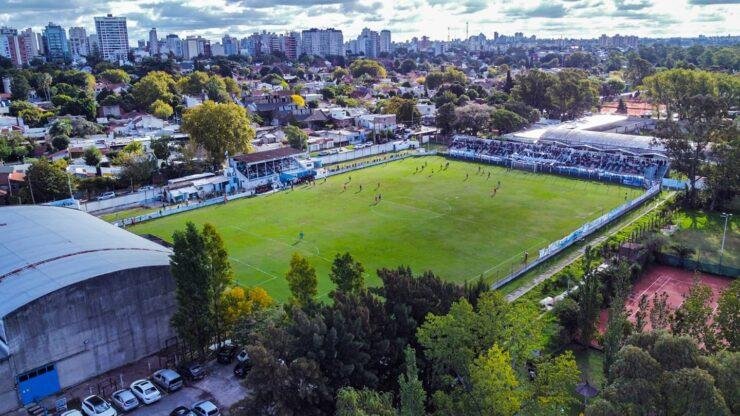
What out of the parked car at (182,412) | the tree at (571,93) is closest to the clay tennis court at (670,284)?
the parked car at (182,412)

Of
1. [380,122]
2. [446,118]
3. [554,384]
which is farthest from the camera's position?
[380,122]

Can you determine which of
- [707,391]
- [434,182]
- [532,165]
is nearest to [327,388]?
[707,391]

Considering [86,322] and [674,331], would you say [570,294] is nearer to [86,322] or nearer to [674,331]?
[674,331]

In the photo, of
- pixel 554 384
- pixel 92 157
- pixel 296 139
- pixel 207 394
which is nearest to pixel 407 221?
pixel 207 394

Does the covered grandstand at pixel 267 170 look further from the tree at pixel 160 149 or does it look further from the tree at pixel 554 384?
the tree at pixel 554 384

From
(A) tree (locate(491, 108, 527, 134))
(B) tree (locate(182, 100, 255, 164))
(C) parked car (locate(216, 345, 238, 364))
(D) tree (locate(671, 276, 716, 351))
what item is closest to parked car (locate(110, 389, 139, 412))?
(C) parked car (locate(216, 345, 238, 364))

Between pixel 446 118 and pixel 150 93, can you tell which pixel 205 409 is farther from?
pixel 150 93

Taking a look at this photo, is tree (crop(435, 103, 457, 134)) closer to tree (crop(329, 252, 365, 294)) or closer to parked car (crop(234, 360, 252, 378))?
tree (crop(329, 252, 365, 294))
